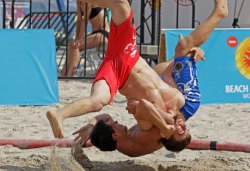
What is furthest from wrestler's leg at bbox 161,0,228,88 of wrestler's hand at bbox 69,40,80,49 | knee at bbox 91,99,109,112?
wrestler's hand at bbox 69,40,80,49

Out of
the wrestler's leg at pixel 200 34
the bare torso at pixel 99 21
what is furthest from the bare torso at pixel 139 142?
the bare torso at pixel 99 21

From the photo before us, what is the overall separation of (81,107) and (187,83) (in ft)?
3.85

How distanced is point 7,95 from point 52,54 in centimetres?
74

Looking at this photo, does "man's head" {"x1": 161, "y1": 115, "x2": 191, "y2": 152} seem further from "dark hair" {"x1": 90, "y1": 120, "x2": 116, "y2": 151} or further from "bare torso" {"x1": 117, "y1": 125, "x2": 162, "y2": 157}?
"dark hair" {"x1": 90, "y1": 120, "x2": 116, "y2": 151}

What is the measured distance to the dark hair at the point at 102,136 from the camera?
5.93 metres


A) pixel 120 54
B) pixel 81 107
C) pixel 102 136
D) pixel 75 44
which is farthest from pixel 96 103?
pixel 75 44

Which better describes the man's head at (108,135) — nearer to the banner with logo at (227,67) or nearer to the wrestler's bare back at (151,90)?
the wrestler's bare back at (151,90)

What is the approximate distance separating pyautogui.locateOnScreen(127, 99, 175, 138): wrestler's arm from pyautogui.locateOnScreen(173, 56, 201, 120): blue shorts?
0.52 meters

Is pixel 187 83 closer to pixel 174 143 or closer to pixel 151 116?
pixel 174 143

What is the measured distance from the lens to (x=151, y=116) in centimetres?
571

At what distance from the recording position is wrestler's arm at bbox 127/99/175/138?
5.70m

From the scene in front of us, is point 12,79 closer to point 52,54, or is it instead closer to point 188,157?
point 52,54

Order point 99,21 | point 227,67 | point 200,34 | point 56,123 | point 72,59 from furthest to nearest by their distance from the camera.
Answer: point 99,21
point 72,59
point 227,67
point 200,34
point 56,123

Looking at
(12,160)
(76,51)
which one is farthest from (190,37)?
(76,51)
